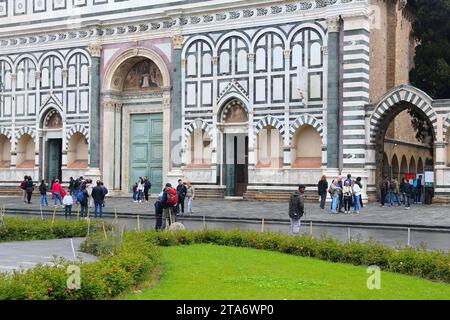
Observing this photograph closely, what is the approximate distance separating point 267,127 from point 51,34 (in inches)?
557

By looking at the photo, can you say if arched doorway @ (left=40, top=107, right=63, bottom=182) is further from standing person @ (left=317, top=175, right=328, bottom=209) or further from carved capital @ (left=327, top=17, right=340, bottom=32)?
standing person @ (left=317, top=175, right=328, bottom=209)

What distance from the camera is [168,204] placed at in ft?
68.5

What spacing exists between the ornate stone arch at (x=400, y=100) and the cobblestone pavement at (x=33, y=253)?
16415 millimetres

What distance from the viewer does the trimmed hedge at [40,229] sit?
1900 cm

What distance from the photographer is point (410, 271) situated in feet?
42.6

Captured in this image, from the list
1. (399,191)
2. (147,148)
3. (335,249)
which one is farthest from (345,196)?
(147,148)

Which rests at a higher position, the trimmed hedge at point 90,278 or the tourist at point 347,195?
the tourist at point 347,195

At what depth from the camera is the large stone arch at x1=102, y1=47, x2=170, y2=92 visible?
36.9 m

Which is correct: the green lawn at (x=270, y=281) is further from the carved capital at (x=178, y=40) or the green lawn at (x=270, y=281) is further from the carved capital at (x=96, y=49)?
the carved capital at (x=96, y=49)

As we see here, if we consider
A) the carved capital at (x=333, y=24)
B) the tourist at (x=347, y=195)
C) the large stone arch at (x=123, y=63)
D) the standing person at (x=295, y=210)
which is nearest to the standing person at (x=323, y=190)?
the tourist at (x=347, y=195)

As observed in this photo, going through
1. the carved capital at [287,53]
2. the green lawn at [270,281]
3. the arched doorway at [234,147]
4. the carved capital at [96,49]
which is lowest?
the green lawn at [270,281]

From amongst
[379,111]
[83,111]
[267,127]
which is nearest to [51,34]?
[83,111]
